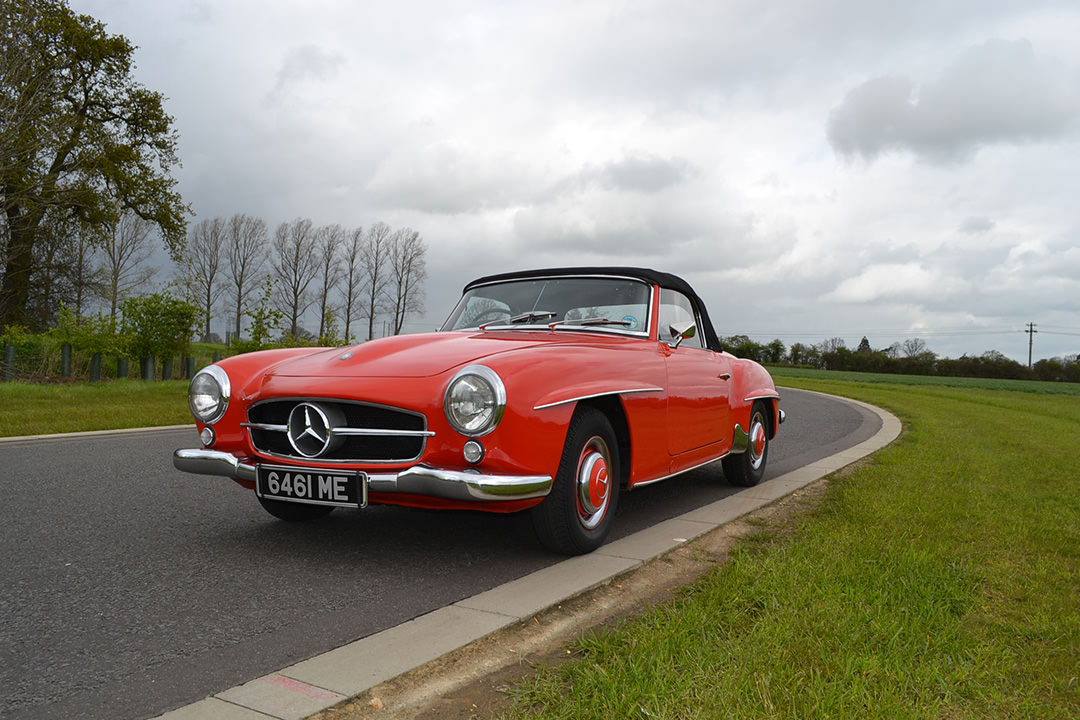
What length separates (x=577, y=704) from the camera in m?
2.19

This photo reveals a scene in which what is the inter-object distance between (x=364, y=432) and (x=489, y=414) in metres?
0.61

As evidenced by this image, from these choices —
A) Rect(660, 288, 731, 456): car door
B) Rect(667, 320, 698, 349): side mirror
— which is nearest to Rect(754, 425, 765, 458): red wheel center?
Rect(660, 288, 731, 456): car door

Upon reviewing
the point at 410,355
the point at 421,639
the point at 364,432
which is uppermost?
the point at 410,355

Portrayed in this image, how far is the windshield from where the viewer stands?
4.92 meters

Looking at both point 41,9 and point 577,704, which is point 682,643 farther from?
point 41,9

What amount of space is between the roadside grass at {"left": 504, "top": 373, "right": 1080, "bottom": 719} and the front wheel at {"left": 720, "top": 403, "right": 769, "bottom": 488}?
4.05ft

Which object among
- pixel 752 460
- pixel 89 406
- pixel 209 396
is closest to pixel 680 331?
pixel 752 460

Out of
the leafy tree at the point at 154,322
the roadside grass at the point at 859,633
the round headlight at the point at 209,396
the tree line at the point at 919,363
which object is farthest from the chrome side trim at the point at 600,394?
the tree line at the point at 919,363

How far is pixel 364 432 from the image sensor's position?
142 inches

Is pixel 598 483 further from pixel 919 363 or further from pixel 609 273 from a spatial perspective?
pixel 919 363

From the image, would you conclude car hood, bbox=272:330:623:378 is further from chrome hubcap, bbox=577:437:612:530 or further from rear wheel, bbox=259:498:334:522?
rear wheel, bbox=259:498:334:522

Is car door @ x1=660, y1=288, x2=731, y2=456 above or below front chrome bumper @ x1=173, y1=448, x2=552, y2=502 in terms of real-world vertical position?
above

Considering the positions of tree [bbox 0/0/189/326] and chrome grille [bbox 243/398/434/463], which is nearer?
chrome grille [bbox 243/398/434/463]

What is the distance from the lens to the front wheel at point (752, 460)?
6.25 m
